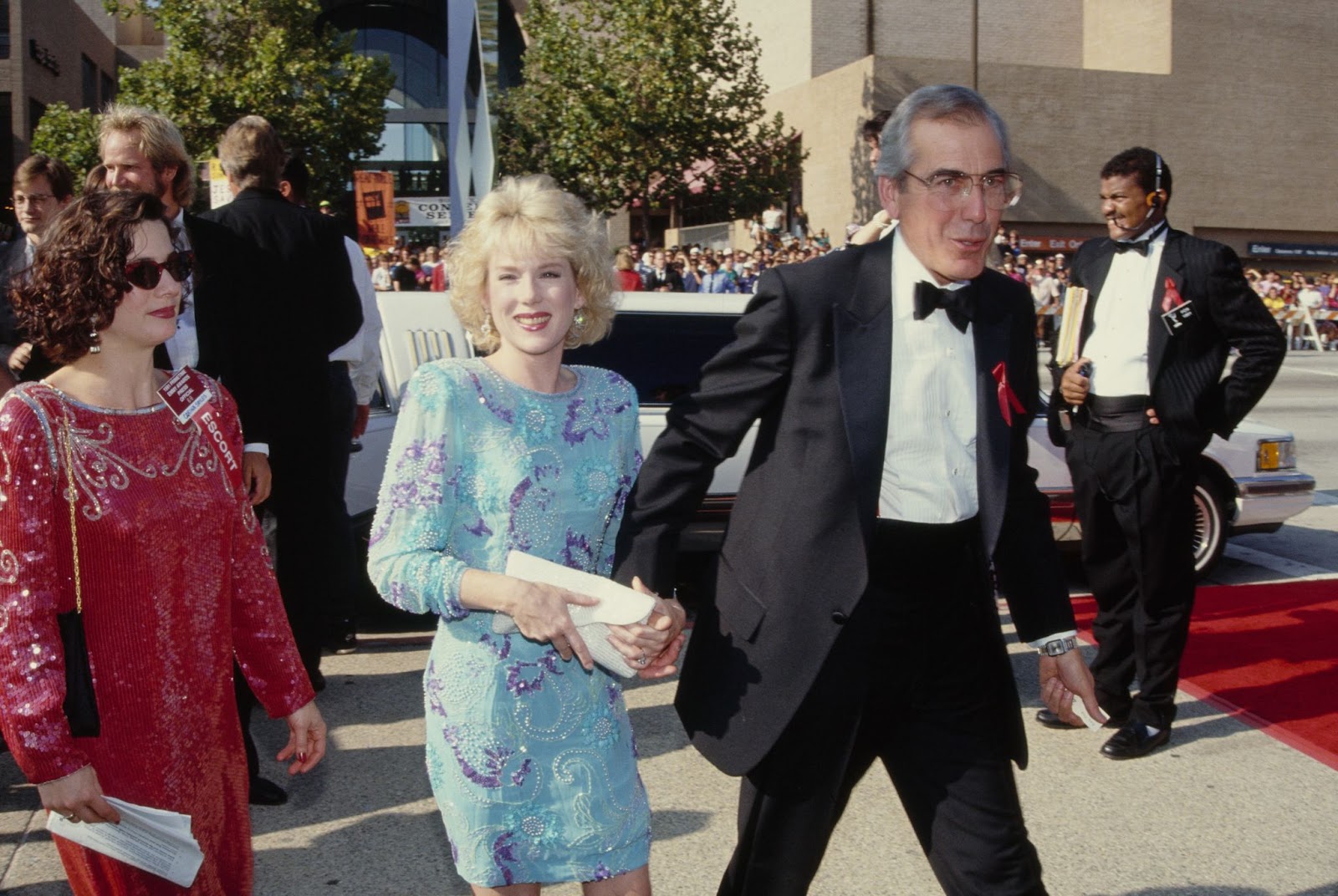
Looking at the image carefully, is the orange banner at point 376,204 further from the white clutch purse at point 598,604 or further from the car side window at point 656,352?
the white clutch purse at point 598,604

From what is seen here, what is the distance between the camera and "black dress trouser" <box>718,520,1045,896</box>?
2434 millimetres

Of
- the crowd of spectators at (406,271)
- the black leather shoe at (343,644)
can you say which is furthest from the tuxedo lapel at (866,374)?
the crowd of spectators at (406,271)

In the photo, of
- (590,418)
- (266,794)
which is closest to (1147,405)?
(590,418)

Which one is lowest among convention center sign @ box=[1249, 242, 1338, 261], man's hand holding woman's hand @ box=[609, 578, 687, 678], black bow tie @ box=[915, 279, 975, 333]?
man's hand holding woman's hand @ box=[609, 578, 687, 678]

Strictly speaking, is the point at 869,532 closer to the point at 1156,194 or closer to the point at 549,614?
the point at 549,614

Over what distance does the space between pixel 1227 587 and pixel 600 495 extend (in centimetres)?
597

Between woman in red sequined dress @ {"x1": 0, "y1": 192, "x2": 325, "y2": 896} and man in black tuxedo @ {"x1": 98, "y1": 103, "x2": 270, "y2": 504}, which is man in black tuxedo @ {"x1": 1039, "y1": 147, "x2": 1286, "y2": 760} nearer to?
man in black tuxedo @ {"x1": 98, "y1": 103, "x2": 270, "y2": 504}

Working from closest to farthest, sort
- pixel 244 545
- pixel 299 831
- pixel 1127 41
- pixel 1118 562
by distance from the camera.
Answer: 1. pixel 244 545
2. pixel 299 831
3. pixel 1118 562
4. pixel 1127 41

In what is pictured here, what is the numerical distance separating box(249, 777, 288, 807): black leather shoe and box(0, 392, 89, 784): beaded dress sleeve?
2.33 metres

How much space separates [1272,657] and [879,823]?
2838 mm

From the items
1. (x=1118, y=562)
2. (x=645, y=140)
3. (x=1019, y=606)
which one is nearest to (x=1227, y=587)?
(x=1118, y=562)

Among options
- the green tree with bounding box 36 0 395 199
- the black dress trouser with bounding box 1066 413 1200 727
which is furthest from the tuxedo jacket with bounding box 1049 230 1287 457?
the green tree with bounding box 36 0 395 199

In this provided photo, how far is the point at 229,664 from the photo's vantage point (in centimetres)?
239

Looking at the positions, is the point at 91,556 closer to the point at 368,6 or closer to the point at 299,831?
the point at 299,831
